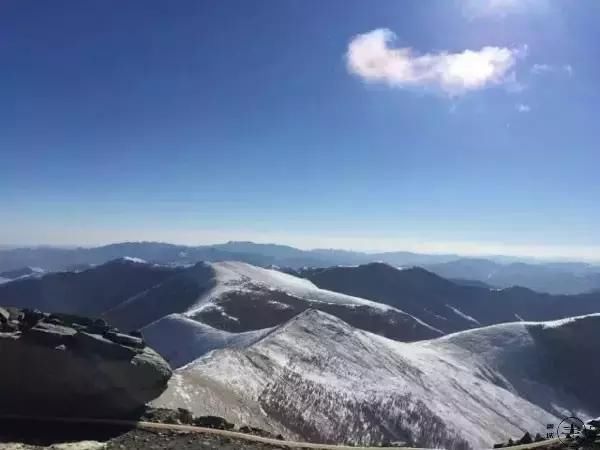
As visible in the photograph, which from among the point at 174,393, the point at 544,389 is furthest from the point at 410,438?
the point at 544,389

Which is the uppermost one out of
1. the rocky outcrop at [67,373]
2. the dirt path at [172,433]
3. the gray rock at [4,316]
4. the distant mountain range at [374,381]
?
the gray rock at [4,316]

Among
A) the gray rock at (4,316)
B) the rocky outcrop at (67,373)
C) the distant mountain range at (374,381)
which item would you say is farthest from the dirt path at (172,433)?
the distant mountain range at (374,381)

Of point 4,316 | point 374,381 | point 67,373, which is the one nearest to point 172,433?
point 67,373

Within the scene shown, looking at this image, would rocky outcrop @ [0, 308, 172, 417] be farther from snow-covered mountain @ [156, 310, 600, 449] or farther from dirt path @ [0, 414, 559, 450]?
snow-covered mountain @ [156, 310, 600, 449]

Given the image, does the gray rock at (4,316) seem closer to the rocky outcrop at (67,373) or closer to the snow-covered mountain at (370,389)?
Result: the rocky outcrop at (67,373)

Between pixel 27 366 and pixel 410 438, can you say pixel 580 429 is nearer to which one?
pixel 27 366

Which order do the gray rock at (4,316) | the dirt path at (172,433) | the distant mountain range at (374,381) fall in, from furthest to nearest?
the distant mountain range at (374,381) < the gray rock at (4,316) < the dirt path at (172,433)
